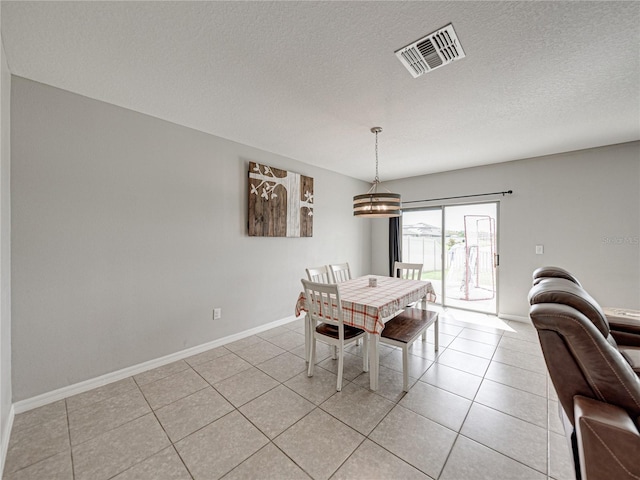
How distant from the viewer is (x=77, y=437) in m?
1.69

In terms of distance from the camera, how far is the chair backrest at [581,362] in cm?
113

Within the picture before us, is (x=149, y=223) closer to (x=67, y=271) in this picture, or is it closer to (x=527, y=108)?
(x=67, y=271)

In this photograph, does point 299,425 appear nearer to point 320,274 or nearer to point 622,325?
point 320,274

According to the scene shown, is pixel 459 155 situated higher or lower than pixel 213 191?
higher

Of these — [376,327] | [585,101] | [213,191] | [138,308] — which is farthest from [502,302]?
[138,308]

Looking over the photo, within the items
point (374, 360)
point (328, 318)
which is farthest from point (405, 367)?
point (328, 318)

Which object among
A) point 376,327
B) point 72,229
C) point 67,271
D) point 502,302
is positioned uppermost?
point 72,229

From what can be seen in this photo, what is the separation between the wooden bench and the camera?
2.18 meters

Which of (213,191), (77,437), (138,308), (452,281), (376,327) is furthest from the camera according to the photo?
(452,281)

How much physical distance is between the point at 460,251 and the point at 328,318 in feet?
11.6

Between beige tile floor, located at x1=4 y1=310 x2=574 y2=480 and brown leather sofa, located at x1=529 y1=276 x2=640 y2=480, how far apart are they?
22.4 inches

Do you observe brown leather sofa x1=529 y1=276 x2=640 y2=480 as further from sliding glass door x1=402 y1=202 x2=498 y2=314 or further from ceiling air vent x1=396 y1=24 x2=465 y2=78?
sliding glass door x1=402 y1=202 x2=498 y2=314

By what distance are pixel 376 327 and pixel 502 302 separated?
130 inches

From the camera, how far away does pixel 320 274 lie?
327 cm
